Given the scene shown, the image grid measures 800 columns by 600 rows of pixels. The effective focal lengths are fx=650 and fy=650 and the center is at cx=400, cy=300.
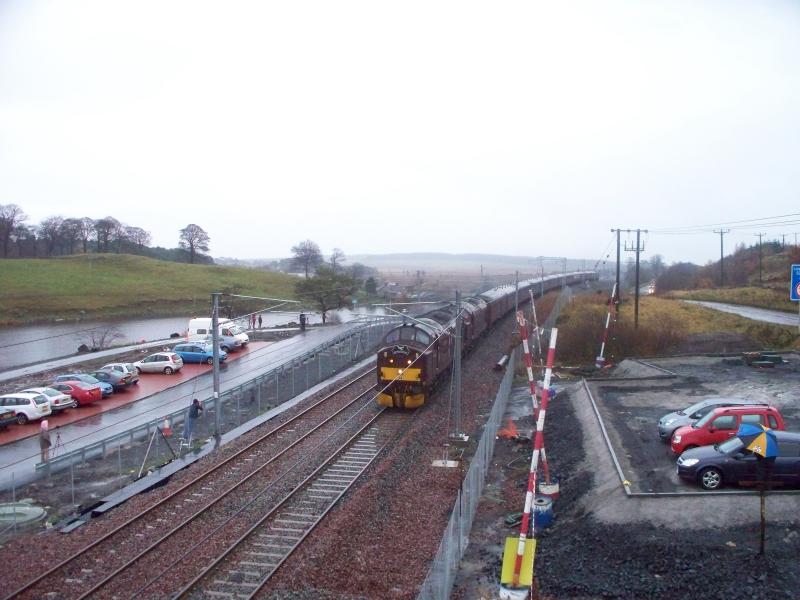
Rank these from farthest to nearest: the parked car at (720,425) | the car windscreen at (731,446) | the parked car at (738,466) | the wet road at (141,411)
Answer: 1. the wet road at (141,411)
2. the parked car at (720,425)
3. the car windscreen at (731,446)
4. the parked car at (738,466)

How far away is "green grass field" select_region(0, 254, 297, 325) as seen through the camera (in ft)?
206

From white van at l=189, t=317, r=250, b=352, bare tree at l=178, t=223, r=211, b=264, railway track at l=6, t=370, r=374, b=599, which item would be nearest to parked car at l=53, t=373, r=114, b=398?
white van at l=189, t=317, r=250, b=352

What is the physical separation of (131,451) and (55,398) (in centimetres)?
815

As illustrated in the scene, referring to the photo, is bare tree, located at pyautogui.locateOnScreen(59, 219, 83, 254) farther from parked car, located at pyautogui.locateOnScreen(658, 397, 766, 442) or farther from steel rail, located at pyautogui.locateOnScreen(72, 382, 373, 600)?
parked car, located at pyautogui.locateOnScreen(658, 397, 766, 442)

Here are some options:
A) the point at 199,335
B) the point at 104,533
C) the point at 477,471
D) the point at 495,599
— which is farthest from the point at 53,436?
the point at 199,335

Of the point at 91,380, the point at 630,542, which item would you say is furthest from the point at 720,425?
the point at 91,380

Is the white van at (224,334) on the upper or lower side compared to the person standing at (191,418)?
upper

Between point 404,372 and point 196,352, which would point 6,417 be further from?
point 404,372

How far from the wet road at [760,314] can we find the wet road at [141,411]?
27.8 meters

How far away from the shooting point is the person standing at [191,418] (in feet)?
65.5

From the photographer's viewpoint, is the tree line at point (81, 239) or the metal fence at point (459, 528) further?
the tree line at point (81, 239)

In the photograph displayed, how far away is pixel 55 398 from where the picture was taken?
82.8 ft

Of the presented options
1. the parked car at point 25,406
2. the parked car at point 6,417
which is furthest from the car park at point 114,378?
the parked car at point 6,417

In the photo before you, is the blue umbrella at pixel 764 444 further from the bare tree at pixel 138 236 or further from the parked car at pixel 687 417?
the bare tree at pixel 138 236
